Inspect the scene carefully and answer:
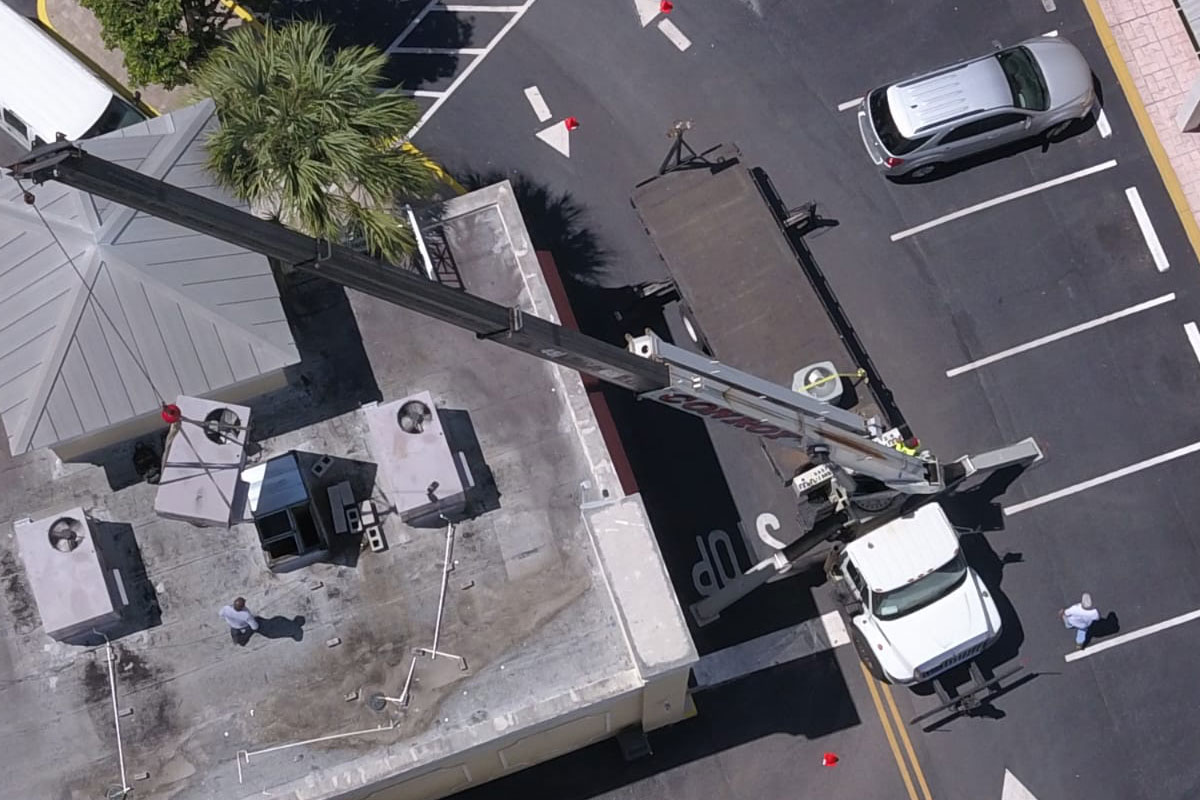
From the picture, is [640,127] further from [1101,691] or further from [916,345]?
[1101,691]

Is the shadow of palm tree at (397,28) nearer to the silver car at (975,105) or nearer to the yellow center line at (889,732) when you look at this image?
the silver car at (975,105)

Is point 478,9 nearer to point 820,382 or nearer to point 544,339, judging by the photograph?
point 820,382

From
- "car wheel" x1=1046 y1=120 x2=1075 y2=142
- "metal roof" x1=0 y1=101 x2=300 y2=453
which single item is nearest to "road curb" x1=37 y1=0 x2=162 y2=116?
"metal roof" x1=0 y1=101 x2=300 y2=453

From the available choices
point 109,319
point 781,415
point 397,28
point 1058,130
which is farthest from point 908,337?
point 109,319

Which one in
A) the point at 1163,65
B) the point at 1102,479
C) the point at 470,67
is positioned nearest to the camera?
the point at 1102,479

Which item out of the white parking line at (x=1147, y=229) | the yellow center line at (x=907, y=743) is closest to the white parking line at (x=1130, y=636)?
the yellow center line at (x=907, y=743)

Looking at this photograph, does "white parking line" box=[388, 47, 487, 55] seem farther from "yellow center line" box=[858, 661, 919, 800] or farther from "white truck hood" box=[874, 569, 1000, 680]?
"yellow center line" box=[858, 661, 919, 800]
